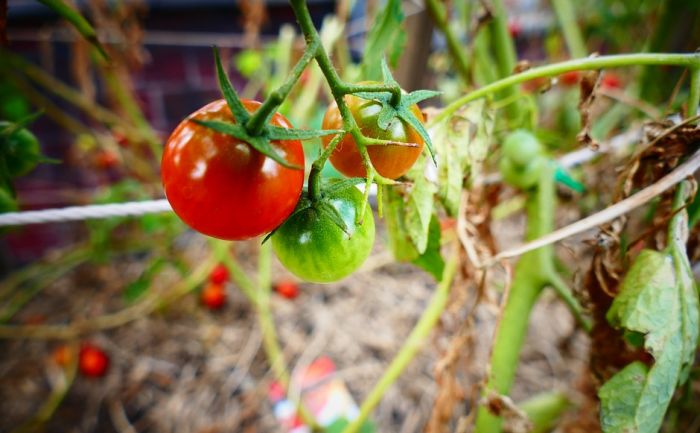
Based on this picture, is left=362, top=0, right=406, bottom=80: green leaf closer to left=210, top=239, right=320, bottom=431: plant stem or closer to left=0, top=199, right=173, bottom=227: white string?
left=0, top=199, right=173, bottom=227: white string

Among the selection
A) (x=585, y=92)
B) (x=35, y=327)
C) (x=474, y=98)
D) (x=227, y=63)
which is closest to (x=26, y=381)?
(x=35, y=327)

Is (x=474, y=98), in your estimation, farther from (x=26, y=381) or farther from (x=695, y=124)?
(x=26, y=381)

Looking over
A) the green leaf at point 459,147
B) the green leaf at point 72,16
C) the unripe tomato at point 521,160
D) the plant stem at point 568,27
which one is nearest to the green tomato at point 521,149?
the unripe tomato at point 521,160

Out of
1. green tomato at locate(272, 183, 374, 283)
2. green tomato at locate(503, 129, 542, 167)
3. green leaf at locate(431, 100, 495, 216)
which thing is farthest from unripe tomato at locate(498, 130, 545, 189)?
green tomato at locate(272, 183, 374, 283)

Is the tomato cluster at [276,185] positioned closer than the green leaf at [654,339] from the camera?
Yes

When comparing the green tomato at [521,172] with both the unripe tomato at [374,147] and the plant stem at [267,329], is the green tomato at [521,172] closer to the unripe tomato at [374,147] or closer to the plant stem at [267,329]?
the unripe tomato at [374,147]

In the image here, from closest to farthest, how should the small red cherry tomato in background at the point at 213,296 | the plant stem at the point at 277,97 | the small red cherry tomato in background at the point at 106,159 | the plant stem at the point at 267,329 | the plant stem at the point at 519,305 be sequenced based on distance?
the plant stem at the point at 277,97
the plant stem at the point at 519,305
the plant stem at the point at 267,329
the small red cherry tomato in background at the point at 213,296
the small red cherry tomato in background at the point at 106,159
